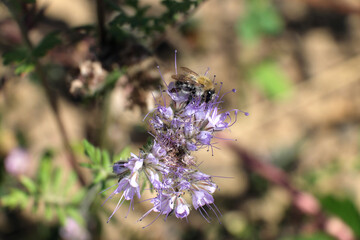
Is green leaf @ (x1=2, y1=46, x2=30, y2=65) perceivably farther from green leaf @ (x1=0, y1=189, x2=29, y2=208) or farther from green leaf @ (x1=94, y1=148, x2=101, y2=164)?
green leaf @ (x1=0, y1=189, x2=29, y2=208)

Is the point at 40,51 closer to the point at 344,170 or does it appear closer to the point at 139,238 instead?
the point at 139,238

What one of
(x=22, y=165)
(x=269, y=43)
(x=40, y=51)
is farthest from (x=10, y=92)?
(x=269, y=43)

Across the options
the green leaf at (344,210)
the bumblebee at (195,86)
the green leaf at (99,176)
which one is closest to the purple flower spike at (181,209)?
the green leaf at (99,176)

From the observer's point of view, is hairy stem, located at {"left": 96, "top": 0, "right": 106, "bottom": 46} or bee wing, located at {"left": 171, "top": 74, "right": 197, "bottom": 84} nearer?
bee wing, located at {"left": 171, "top": 74, "right": 197, "bottom": 84}

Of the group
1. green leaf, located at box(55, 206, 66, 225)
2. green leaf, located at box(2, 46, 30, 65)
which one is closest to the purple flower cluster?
green leaf, located at box(55, 206, 66, 225)

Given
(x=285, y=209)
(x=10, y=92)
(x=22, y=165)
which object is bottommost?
(x=285, y=209)

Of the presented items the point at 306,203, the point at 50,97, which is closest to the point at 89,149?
the point at 50,97

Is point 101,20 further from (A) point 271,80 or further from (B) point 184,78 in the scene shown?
(A) point 271,80
